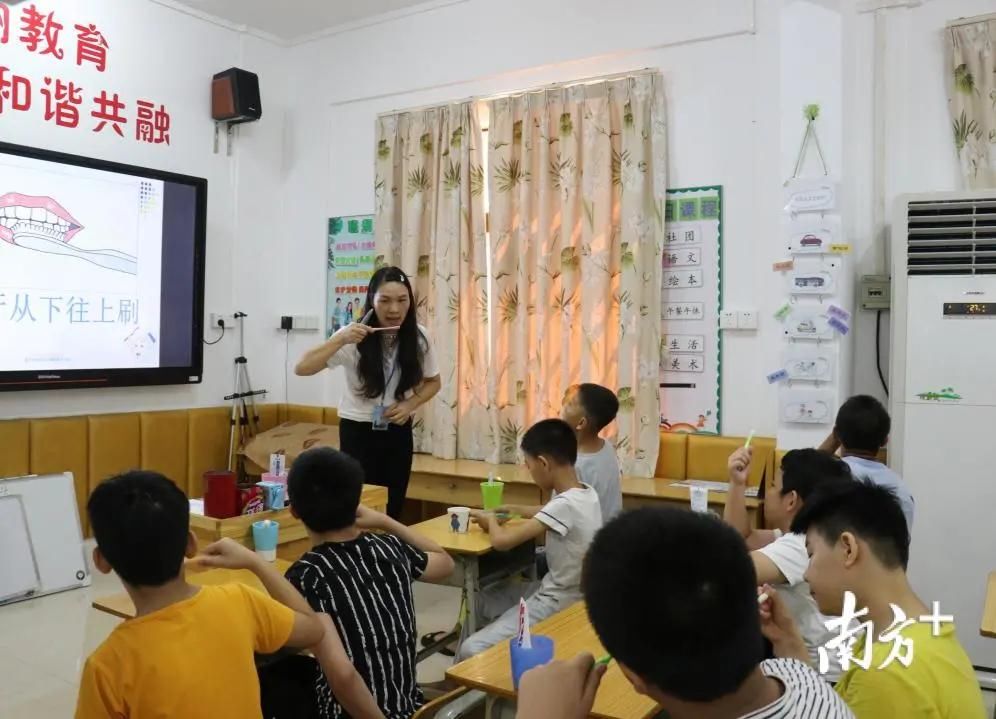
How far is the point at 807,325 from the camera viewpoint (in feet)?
12.8

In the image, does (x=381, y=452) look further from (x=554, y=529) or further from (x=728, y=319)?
(x=728, y=319)

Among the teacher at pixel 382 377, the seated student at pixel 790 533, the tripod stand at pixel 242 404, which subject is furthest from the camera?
the tripod stand at pixel 242 404

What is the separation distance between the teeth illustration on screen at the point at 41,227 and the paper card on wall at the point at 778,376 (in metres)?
3.73

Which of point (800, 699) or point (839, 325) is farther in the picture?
point (839, 325)

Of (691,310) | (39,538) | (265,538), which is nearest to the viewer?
(265,538)

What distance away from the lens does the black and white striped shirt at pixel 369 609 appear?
1.79 m

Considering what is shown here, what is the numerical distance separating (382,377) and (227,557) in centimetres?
196

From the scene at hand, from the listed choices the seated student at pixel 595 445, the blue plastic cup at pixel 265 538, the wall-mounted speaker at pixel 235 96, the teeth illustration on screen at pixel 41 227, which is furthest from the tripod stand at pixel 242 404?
the blue plastic cup at pixel 265 538

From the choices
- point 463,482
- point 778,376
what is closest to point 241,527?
point 463,482

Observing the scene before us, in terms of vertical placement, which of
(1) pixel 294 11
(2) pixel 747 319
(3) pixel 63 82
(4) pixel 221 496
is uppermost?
(1) pixel 294 11

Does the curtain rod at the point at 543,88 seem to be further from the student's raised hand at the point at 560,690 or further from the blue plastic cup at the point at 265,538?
the student's raised hand at the point at 560,690

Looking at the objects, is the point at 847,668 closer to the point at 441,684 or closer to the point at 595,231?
the point at 441,684

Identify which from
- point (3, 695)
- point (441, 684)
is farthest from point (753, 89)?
point (3, 695)

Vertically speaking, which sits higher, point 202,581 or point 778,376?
point 778,376
